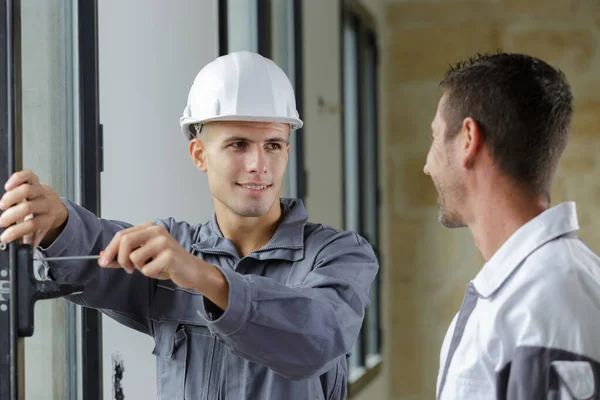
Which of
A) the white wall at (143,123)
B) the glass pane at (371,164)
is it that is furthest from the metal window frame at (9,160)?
the glass pane at (371,164)

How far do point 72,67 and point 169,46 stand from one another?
485 mm

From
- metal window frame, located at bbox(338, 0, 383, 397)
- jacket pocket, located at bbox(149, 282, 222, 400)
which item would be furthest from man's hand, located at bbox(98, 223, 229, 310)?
metal window frame, located at bbox(338, 0, 383, 397)

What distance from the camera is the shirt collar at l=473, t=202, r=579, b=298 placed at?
3.63 feet

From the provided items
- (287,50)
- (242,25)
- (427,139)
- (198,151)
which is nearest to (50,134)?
(198,151)

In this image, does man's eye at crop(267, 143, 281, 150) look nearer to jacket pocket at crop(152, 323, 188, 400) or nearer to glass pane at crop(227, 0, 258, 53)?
jacket pocket at crop(152, 323, 188, 400)

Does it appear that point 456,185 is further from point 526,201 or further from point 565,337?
point 565,337

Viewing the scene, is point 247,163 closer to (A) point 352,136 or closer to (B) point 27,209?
(B) point 27,209

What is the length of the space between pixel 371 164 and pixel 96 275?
3978 mm

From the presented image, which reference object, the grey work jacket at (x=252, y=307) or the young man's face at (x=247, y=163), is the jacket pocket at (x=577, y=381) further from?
the young man's face at (x=247, y=163)

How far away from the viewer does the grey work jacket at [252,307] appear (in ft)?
4.06

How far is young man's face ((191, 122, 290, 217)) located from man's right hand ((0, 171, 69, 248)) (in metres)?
0.34

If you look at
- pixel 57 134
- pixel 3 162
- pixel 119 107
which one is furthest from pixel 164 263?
pixel 119 107

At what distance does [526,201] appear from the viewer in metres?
1.22

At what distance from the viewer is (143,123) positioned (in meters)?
2.02
